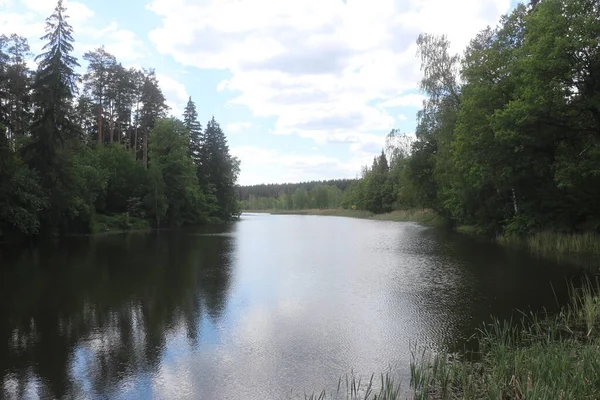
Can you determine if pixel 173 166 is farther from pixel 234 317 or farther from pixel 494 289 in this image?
pixel 494 289

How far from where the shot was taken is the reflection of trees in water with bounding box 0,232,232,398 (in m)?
7.04

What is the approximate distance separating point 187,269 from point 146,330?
825 cm

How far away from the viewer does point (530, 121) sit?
764 inches

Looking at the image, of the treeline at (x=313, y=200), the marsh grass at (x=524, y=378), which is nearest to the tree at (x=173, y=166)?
the marsh grass at (x=524, y=378)

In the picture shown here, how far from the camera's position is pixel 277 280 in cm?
1538

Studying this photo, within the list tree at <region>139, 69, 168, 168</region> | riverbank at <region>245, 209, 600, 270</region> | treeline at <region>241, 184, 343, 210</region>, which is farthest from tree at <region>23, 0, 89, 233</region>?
treeline at <region>241, 184, 343, 210</region>

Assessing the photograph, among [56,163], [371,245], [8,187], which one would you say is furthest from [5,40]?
[371,245]

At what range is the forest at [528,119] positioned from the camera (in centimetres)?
A: 1838

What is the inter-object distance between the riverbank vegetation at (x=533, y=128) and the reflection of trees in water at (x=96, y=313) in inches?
590

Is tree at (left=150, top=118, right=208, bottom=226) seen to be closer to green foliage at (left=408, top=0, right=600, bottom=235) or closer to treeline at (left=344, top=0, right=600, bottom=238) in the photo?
treeline at (left=344, top=0, right=600, bottom=238)

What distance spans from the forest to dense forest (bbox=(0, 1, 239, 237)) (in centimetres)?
2553

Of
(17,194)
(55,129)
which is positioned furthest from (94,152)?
(17,194)

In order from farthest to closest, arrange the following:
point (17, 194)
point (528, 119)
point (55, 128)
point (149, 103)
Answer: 1. point (149, 103)
2. point (55, 128)
3. point (17, 194)
4. point (528, 119)

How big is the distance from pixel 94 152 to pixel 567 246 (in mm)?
39968
